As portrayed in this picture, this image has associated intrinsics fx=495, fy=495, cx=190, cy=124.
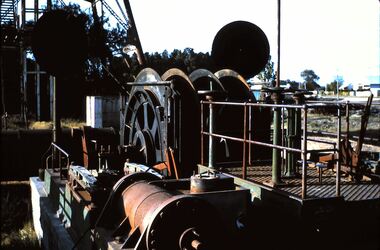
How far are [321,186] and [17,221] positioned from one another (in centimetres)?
750

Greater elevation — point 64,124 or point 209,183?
point 209,183

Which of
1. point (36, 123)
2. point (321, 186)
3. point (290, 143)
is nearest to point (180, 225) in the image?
point (321, 186)

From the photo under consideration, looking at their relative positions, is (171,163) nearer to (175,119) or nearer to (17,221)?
(175,119)

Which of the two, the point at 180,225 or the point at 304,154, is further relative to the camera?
the point at 304,154

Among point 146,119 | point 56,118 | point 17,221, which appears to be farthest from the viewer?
point 17,221

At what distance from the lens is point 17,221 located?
35.9 ft

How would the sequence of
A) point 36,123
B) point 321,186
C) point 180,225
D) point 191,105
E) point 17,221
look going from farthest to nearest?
1. point 36,123
2. point 17,221
3. point 191,105
4. point 321,186
5. point 180,225

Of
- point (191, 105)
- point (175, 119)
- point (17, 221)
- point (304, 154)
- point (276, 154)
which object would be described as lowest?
point (17, 221)

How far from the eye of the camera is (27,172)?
49.9ft

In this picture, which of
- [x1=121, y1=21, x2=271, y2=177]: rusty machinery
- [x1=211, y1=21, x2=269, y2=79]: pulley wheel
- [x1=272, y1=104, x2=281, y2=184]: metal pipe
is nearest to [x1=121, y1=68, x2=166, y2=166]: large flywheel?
[x1=121, y1=21, x2=271, y2=177]: rusty machinery

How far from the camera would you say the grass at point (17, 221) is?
9.42 m

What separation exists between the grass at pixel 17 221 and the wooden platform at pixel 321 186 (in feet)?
15.3

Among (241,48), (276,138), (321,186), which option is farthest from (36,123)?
(321,186)

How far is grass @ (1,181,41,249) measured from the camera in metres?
9.42
